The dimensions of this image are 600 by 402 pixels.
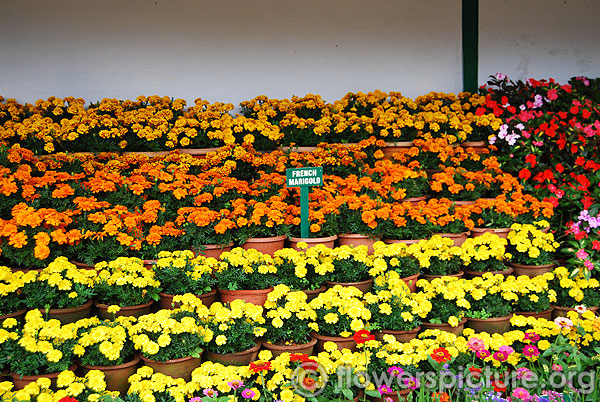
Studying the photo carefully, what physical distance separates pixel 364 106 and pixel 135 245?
3.17m

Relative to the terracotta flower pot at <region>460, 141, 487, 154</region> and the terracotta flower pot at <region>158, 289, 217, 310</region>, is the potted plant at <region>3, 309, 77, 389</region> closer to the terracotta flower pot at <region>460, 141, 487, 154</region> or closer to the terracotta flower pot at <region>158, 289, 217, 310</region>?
the terracotta flower pot at <region>158, 289, 217, 310</region>

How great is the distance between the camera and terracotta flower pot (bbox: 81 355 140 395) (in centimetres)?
285

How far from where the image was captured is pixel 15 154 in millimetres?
4273

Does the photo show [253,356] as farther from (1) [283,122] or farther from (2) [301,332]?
(1) [283,122]

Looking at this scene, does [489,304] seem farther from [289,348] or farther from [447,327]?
[289,348]

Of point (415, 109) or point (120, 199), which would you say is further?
point (415, 109)

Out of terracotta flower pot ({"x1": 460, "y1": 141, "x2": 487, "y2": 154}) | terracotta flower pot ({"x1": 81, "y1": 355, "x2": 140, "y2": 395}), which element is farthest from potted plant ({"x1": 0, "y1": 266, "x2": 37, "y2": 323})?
terracotta flower pot ({"x1": 460, "y1": 141, "x2": 487, "y2": 154})

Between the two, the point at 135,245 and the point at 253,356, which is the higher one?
the point at 135,245

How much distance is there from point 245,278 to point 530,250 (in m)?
2.14

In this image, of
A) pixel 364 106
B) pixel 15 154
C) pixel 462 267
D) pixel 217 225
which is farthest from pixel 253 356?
pixel 364 106

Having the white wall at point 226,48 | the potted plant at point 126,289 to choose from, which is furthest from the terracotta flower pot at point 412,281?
the white wall at point 226,48

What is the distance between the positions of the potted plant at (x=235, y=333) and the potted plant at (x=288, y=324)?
94 millimetres

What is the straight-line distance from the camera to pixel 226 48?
596 centimetres

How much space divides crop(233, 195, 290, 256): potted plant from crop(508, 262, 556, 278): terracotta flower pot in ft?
5.80
